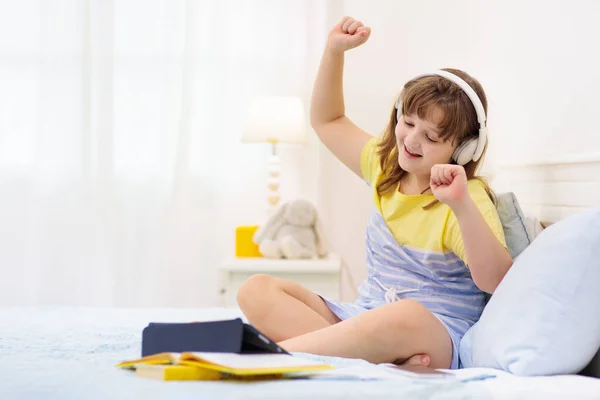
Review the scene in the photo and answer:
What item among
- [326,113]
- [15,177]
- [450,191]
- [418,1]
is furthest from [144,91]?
[450,191]

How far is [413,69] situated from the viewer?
299 centimetres

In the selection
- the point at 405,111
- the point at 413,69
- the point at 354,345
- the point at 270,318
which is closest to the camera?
the point at 354,345

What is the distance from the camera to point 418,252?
154cm

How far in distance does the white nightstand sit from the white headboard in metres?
0.73

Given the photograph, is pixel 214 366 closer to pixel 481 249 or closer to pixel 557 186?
pixel 481 249

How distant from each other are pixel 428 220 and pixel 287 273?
1.11 metres

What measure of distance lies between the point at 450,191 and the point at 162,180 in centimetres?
195

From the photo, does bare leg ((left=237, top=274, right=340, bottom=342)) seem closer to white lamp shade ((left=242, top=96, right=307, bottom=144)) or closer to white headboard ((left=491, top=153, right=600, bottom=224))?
white headboard ((left=491, top=153, right=600, bottom=224))

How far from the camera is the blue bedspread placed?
0.98 m

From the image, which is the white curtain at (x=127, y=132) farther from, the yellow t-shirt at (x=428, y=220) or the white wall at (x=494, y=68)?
the yellow t-shirt at (x=428, y=220)

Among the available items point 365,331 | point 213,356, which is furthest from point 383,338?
point 213,356

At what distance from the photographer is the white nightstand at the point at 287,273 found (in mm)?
2561

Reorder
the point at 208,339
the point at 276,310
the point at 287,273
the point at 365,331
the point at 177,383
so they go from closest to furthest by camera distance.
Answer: the point at 177,383 < the point at 208,339 < the point at 365,331 < the point at 276,310 < the point at 287,273

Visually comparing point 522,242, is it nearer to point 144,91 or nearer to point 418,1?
point 418,1
